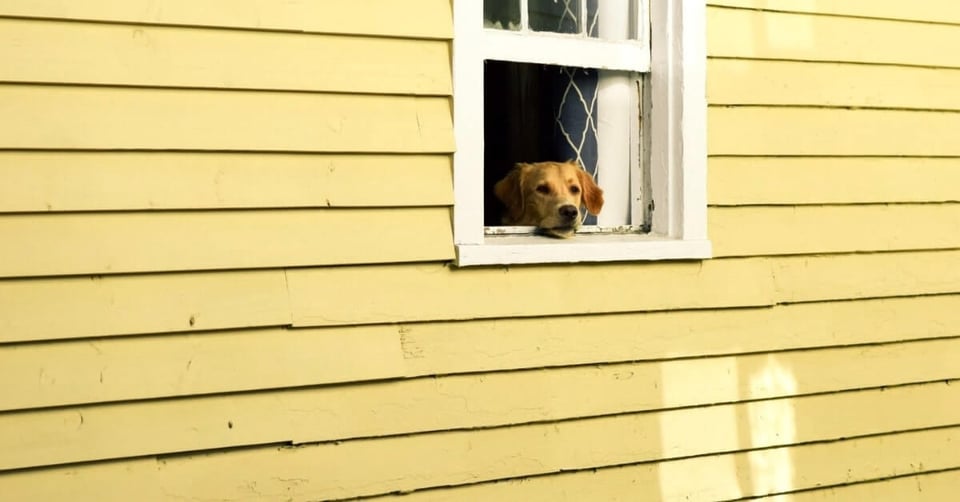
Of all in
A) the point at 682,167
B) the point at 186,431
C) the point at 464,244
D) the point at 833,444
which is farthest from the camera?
the point at 833,444

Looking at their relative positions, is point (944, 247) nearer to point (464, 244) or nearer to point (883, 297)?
point (883, 297)

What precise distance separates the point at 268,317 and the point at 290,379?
19cm

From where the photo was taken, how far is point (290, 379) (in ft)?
9.70

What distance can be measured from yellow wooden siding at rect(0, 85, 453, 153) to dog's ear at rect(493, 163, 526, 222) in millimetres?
449

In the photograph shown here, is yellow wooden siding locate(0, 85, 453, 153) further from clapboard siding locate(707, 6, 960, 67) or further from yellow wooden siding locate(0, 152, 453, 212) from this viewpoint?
clapboard siding locate(707, 6, 960, 67)

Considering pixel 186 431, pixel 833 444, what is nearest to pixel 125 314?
pixel 186 431

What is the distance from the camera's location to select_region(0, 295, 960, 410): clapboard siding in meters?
2.74

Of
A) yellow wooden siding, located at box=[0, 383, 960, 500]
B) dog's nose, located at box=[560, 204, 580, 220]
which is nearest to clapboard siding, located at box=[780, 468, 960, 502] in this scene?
yellow wooden siding, located at box=[0, 383, 960, 500]

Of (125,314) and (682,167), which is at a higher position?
(682,167)

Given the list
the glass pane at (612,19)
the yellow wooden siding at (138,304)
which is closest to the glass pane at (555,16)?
the glass pane at (612,19)

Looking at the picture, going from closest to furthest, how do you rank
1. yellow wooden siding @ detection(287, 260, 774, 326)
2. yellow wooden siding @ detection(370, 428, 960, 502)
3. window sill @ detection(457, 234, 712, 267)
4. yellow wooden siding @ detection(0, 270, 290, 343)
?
yellow wooden siding @ detection(0, 270, 290, 343)
yellow wooden siding @ detection(287, 260, 774, 326)
window sill @ detection(457, 234, 712, 267)
yellow wooden siding @ detection(370, 428, 960, 502)

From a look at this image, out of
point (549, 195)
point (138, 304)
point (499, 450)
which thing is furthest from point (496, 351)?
point (138, 304)

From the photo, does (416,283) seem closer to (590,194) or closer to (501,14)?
(590,194)

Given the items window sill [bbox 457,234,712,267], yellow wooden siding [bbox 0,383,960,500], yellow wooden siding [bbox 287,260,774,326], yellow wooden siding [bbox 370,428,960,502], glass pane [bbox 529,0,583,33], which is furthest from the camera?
glass pane [bbox 529,0,583,33]
